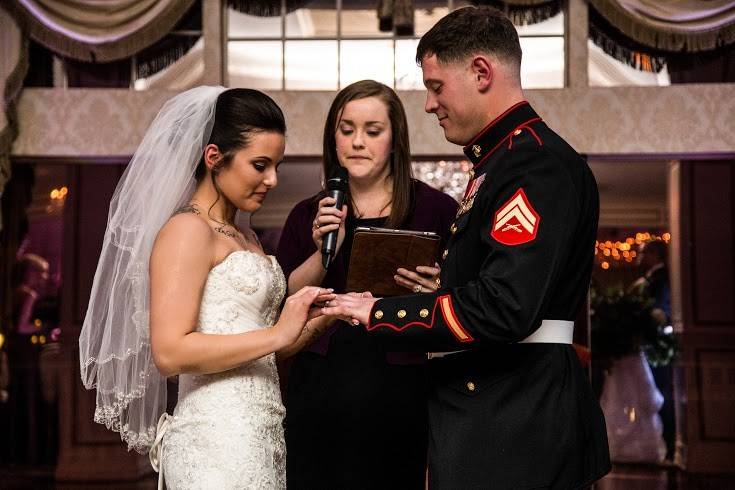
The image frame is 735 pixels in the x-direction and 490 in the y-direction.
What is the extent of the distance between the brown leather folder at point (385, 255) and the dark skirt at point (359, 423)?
0.37 meters

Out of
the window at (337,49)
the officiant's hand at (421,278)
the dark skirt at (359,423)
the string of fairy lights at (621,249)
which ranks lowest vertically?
the dark skirt at (359,423)

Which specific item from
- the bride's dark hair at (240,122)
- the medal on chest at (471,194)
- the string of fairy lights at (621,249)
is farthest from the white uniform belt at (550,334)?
the string of fairy lights at (621,249)

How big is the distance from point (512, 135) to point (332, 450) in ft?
4.12

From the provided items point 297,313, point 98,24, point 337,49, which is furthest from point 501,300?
point 98,24

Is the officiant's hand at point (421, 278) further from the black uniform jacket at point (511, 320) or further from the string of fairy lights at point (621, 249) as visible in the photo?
the string of fairy lights at point (621, 249)

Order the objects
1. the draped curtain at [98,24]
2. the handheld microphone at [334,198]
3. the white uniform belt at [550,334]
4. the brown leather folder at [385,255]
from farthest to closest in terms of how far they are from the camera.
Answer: the draped curtain at [98,24] < the handheld microphone at [334,198] < the brown leather folder at [385,255] < the white uniform belt at [550,334]

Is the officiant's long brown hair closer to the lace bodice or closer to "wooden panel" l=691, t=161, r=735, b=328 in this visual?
the lace bodice

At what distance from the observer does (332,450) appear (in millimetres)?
2814

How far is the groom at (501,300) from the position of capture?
5.96 feet

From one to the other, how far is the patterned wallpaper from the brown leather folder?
3155mm

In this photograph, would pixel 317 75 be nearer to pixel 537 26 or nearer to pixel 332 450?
pixel 537 26

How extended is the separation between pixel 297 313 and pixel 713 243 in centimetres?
538

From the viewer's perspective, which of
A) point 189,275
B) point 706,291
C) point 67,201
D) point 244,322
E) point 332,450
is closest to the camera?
point 189,275

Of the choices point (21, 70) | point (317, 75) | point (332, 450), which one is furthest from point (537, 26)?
point (332, 450)
